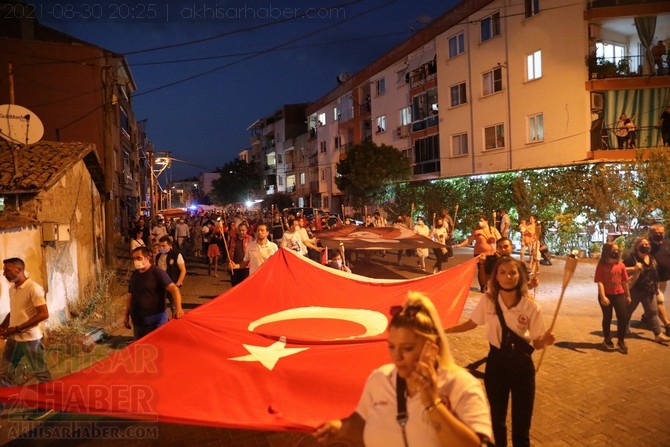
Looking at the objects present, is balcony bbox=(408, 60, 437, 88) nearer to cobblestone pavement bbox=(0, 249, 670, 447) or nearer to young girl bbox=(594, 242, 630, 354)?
cobblestone pavement bbox=(0, 249, 670, 447)

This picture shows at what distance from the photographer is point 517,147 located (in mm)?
25141

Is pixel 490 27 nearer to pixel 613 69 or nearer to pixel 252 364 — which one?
pixel 613 69

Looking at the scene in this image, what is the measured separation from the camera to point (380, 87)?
40.3 m

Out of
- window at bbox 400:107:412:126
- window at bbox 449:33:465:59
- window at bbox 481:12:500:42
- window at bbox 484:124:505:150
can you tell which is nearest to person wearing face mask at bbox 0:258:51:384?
A: window at bbox 484:124:505:150

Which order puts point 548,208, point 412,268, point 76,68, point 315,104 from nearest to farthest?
point 412,268, point 548,208, point 76,68, point 315,104

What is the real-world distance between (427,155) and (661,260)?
82.6ft

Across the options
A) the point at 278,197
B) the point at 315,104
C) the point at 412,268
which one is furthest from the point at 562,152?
the point at 278,197

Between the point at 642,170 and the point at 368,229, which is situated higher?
the point at 642,170

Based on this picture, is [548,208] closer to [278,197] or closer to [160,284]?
[160,284]

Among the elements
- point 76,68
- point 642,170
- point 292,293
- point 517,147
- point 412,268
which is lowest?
point 412,268

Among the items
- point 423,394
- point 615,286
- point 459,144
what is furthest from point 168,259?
point 459,144

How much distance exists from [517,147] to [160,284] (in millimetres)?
22318

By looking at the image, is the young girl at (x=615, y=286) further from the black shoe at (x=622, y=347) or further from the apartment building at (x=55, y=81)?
the apartment building at (x=55, y=81)

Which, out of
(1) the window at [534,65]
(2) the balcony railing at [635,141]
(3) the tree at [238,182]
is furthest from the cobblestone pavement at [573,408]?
(3) the tree at [238,182]
